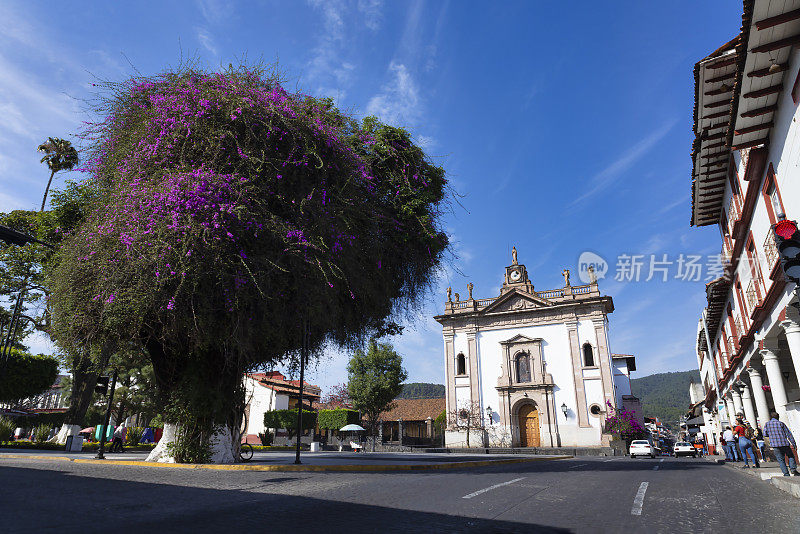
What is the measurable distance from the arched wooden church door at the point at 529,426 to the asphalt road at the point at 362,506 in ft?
113

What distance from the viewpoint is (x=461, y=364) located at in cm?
4538

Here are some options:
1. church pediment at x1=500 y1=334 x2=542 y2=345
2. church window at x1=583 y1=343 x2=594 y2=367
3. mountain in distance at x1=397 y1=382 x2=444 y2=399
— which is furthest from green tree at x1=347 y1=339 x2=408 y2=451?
mountain in distance at x1=397 y1=382 x2=444 y2=399

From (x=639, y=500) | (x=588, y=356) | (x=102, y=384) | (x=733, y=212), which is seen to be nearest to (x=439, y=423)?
(x=588, y=356)

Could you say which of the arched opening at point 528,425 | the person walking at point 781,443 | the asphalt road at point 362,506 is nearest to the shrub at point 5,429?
the asphalt road at point 362,506

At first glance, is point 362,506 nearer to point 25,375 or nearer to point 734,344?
point 734,344

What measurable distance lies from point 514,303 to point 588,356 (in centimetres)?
825

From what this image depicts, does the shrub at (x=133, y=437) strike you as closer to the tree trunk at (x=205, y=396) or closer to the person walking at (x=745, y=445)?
the tree trunk at (x=205, y=396)

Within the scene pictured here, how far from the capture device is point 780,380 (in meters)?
14.8

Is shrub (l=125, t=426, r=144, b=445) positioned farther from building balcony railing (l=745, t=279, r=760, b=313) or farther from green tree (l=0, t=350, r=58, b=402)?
building balcony railing (l=745, t=279, r=760, b=313)

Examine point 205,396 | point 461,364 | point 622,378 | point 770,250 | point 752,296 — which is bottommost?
point 205,396

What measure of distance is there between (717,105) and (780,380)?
9036mm

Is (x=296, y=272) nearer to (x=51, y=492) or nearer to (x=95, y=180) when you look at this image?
(x=51, y=492)

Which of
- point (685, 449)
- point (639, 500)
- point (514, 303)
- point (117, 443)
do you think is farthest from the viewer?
point (514, 303)

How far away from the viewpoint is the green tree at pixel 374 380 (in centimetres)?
4431
